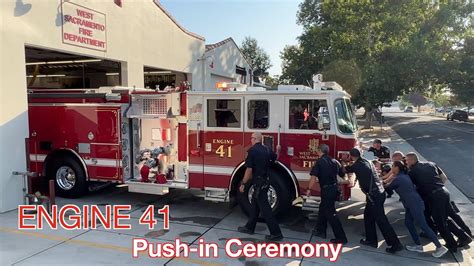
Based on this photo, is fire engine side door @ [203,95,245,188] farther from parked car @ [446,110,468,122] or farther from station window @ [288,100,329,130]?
parked car @ [446,110,468,122]

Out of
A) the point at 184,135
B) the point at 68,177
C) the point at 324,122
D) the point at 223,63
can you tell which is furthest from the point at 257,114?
the point at 223,63

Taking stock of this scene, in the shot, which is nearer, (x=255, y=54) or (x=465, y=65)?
(x=465, y=65)

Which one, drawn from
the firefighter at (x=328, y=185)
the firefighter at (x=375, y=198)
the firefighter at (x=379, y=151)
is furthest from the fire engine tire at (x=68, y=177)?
the firefighter at (x=379, y=151)

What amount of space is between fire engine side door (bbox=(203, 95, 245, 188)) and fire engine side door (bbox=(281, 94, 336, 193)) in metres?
0.90

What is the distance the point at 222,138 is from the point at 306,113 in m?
1.67

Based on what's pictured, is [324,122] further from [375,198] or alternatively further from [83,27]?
[83,27]

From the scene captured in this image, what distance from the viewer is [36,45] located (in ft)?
29.2

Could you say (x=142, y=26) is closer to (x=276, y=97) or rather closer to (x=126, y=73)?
(x=126, y=73)

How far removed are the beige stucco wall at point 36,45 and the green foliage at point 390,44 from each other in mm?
16334

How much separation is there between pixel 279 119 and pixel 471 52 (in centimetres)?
2932

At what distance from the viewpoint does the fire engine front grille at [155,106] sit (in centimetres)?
827

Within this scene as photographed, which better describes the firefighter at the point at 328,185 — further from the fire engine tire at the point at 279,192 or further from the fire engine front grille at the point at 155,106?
the fire engine front grille at the point at 155,106

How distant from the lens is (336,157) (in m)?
6.88

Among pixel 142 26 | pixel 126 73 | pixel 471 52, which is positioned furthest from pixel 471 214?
pixel 471 52
